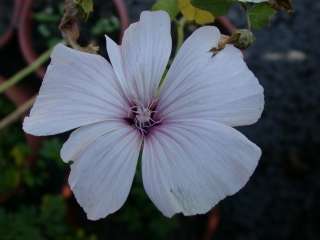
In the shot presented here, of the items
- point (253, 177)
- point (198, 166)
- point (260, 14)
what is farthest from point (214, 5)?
point (253, 177)

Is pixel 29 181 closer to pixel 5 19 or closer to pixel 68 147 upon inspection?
pixel 5 19

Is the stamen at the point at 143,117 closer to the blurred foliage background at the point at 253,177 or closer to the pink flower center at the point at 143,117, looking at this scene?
the pink flower center at the point at 143,117

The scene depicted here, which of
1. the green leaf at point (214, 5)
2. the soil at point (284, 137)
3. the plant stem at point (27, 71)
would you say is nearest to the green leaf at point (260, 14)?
the green leaf at point (214, 5)

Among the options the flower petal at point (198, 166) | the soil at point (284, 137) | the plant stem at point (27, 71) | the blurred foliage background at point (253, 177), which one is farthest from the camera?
the soil at point (284, 137)

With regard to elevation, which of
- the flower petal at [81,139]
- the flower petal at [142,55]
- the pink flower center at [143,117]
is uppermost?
the flower petal at [142,55]

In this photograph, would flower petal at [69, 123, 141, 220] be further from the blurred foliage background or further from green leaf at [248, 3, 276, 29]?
the blurred foliage background

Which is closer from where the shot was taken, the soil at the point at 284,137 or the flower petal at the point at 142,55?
the flower petal at the point at 142,55
